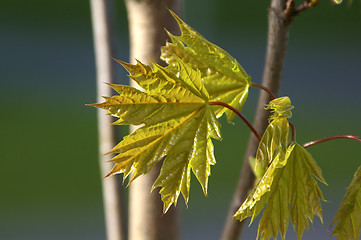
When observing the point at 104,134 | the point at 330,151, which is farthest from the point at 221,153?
the point at 104,134

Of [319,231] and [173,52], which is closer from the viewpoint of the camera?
[173,52]

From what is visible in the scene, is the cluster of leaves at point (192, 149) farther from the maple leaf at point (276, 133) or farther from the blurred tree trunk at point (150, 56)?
the blurred tree trunk at point (150, 56)

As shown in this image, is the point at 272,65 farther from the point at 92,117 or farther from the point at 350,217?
the point at 92,117

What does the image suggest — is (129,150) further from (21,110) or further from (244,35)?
(244,35)

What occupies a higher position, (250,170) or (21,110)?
(21,110)

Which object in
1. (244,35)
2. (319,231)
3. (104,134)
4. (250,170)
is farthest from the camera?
(244,35)

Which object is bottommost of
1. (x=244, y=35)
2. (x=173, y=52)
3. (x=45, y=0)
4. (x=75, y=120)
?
(x=173, y=52)

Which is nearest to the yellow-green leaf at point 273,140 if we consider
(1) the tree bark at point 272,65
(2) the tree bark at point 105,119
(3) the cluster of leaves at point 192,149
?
(3) the cluster of leaves at point 192,149

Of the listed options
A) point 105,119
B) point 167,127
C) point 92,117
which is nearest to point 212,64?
point 167,127

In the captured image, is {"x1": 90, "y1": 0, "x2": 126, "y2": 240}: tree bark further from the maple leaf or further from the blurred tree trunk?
the maple leaf
